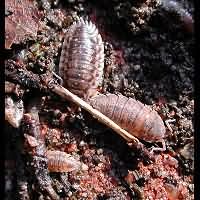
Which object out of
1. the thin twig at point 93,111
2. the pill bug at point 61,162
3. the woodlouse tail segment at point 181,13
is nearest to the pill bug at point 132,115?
the thin twig at point 93,111

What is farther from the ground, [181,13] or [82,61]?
[181,13]

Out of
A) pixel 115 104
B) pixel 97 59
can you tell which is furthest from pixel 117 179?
pixel 97 59

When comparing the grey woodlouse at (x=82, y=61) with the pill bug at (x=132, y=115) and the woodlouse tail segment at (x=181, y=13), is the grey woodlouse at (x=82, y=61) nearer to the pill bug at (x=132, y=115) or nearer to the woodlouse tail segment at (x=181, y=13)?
the pill bug at (x=132, y=115)

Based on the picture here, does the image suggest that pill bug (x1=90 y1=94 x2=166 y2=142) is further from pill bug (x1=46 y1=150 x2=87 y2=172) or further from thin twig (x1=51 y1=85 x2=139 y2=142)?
pill bug (x1=46 y1=150 x2=87 y2=172)

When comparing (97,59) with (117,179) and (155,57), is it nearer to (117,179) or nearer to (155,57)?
(155,57)

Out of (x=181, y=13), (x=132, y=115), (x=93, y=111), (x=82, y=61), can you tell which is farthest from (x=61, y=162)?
(x=181, y=13)

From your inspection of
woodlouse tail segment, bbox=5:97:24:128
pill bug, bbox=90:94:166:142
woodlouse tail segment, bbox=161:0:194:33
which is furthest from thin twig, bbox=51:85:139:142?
woodlouse tail segment, bbox=161:0:194:33

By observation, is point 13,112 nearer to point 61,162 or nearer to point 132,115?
point 61,162
